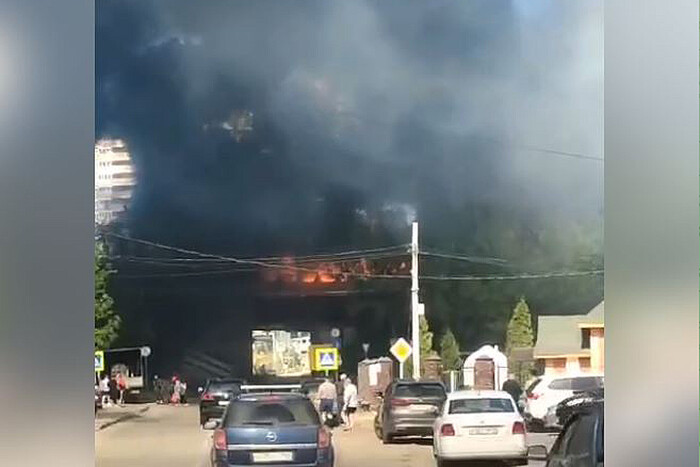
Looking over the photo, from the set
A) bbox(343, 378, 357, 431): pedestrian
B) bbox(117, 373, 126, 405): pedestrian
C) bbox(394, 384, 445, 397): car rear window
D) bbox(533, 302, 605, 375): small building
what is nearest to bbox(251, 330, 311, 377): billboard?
bbox(343, 378, 357, 431): pedestrian

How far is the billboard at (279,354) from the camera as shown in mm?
2766

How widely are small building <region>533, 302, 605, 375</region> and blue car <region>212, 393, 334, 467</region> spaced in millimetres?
829

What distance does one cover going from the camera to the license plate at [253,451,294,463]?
9.08 ft

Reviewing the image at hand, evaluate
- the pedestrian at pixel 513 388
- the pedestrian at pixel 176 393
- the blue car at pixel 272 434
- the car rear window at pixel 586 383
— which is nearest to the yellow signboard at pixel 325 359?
the blue car at pixel 272 434

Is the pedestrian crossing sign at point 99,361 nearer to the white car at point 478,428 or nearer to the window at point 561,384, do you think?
the white car at point 478,428

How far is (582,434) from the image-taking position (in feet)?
9.29

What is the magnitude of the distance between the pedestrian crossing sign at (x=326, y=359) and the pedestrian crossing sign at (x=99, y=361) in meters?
0.76

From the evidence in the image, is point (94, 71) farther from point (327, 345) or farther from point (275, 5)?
point (327, 345)

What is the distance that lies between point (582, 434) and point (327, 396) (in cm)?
94

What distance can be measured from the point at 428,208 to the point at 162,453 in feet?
4.20

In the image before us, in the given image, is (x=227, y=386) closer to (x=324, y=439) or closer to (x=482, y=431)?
(x=324, y=439)

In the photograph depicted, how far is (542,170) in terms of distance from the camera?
9.22 ft

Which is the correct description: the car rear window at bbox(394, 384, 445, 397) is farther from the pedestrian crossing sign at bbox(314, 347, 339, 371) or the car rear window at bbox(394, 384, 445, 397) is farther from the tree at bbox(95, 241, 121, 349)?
the tree at bbox(95, 241, 121, 349)

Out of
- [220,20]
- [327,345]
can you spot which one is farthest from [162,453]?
[220,20]
